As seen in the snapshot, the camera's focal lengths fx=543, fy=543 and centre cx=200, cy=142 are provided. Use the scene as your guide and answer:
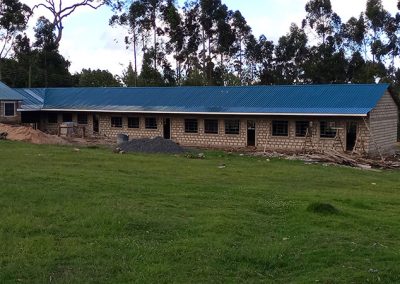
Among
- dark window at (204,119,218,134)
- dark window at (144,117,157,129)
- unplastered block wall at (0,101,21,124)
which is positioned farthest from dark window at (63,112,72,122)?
dark window at (204,119,218,134)

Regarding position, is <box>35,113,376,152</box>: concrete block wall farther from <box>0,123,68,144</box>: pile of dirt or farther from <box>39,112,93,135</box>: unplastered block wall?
<box>0,123,68,144</box>: pile of dirt

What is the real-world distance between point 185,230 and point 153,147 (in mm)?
21231

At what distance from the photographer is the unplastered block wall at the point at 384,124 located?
3314 centimetres

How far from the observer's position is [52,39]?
2581 inches

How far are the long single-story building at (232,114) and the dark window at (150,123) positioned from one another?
76mm

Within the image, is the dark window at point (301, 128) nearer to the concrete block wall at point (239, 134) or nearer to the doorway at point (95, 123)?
the concrete block wall at point (239, 134)

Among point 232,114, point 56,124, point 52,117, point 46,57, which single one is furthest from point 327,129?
point 46,57

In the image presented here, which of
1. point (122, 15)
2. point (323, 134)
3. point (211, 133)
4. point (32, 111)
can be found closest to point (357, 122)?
point (323, 134)

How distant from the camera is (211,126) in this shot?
3834cm

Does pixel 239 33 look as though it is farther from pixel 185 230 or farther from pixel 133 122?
pixel 185 230

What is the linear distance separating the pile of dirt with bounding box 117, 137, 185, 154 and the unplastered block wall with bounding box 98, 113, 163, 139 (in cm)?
922

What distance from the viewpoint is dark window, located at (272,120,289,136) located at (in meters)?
35.1

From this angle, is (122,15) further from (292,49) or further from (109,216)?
(109,216)

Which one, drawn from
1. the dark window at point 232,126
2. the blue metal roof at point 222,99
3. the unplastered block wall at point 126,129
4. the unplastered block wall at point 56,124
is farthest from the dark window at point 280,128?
the unplastered block wall at point 56,124
